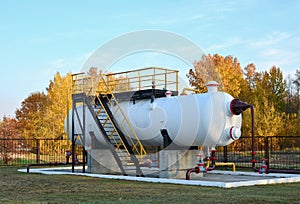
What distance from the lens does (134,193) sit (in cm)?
1234

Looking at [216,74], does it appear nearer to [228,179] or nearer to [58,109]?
[58,109]

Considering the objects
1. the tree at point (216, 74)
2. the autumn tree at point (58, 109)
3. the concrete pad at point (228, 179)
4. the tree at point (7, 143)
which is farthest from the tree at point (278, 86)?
the concrete pad at point (228, 179)

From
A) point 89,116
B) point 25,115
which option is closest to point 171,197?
point 89,116

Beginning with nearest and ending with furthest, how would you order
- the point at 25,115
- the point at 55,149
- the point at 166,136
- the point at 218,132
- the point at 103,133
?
the point at 218,132
the point at 166,136
the point at 103,133
the point at 55,149
the point at 25,115

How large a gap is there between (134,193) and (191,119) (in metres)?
4.58

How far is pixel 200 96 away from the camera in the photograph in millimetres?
16234

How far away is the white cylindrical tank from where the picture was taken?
15742mm

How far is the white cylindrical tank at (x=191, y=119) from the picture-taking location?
51.6ft

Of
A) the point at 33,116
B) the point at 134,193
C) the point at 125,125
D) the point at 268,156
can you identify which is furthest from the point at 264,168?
the point at 33,116

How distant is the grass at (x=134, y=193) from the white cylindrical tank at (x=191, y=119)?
248cm

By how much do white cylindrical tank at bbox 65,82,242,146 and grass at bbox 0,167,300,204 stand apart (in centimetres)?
248

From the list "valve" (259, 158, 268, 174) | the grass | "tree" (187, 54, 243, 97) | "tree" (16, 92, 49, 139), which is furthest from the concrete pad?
"tree" (187, 54, 243, 97)

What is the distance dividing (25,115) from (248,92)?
2574 centimetres

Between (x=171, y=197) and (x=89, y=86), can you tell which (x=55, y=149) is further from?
(x=171, y=197)
